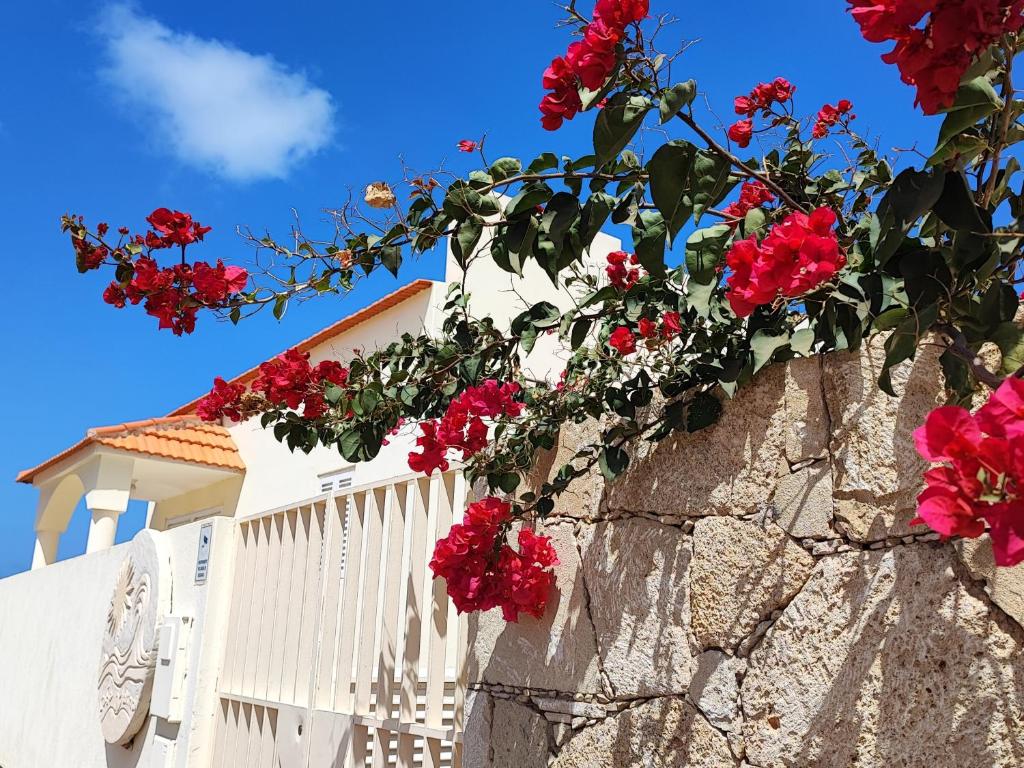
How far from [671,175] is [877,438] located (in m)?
0.80

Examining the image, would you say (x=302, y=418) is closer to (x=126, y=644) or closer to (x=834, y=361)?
(x=834, y=361)

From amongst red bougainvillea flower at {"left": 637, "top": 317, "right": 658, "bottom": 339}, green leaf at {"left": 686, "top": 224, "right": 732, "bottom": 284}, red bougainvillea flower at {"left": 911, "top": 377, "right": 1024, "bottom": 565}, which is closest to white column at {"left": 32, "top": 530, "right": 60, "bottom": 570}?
red bougainvillea flower at {"left": 637, "top": 317, "right": 658, "bottom": 339}

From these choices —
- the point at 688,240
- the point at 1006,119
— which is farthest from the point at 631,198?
the point at 1006,119

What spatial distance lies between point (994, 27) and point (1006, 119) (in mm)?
494

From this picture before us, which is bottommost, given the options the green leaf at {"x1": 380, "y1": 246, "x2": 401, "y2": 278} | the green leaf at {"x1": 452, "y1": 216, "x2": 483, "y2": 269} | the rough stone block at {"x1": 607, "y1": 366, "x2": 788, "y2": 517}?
the rough stone block at {"x1": 607, "y1": 366, "x2": 788, "y2": 517}

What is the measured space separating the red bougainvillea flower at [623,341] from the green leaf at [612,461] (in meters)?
0.29

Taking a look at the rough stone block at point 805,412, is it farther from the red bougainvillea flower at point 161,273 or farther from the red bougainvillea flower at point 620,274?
the red bougainvillea flower at point 161,273

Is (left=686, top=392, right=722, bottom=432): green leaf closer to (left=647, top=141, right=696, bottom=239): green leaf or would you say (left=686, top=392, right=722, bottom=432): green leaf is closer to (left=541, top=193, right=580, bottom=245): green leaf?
(left=541, top=193, right=580, bottom=245): green leaf

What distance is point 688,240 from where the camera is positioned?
6.15 ft

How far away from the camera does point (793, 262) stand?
158 centimetres

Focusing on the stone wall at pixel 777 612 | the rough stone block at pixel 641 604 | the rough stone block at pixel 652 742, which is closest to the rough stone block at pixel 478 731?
the stone wall at pixel 777 612

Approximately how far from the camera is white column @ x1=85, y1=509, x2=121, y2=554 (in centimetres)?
1014

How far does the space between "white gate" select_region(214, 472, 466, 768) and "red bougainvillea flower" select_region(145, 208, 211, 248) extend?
128cm

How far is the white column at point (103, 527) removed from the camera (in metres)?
10.1
